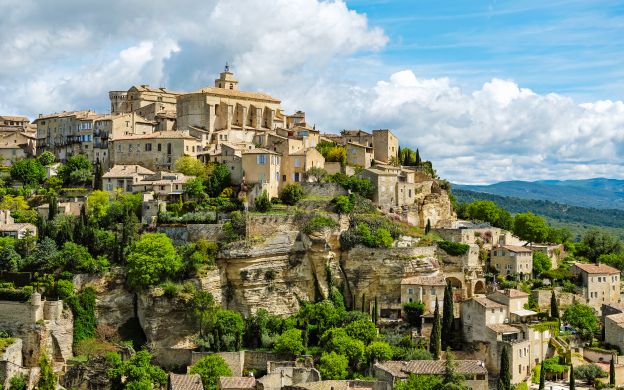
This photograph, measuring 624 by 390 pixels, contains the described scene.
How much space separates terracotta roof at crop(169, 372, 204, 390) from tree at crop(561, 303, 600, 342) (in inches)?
1039

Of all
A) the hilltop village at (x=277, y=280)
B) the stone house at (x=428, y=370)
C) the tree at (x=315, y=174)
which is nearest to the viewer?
the stone house at (x=428, y=370)

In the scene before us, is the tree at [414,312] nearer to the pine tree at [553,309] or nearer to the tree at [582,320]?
the pine tree at [553,309]

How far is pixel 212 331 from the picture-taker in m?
56.7

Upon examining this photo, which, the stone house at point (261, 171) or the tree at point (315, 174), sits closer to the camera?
the stone house at point (261, 171)

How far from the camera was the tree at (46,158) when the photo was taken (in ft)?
258

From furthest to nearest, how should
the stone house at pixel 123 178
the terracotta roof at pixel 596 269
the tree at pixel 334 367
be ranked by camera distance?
the stone house at pixel 123 178, the terracotta roof at pixel 596 269, the tree at pixel 334 367

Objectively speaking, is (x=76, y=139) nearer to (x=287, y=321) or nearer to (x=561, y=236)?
(x=287, y=321)

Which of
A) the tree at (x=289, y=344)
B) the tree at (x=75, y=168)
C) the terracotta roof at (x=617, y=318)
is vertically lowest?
the tree at (x=289, y=344)

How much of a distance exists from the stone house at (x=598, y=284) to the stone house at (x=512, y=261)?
3.88 meters

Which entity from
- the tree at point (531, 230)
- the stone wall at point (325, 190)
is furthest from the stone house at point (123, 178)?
the tree at point (531, 230)

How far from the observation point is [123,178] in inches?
2734

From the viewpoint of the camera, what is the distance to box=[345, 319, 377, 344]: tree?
5416 cm

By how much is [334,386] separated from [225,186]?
926 inches

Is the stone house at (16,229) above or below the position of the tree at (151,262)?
above
